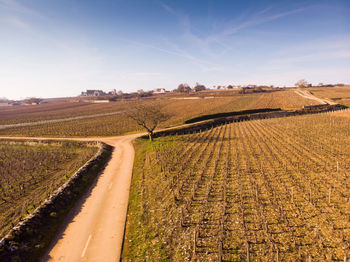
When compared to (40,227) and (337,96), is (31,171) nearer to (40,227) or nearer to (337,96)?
(40,227)

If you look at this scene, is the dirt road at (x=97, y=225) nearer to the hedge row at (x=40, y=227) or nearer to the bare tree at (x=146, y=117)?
the hedge row at (x=40, y=227)

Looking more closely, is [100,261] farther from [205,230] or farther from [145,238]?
[205,230]

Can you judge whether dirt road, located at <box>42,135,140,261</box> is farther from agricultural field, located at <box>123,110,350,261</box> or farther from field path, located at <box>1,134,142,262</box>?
agricultural field, located at <box>123,110,350,261</box>

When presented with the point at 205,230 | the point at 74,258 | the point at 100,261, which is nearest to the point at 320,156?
the point at 205,230

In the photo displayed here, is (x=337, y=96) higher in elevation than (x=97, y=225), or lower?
higher

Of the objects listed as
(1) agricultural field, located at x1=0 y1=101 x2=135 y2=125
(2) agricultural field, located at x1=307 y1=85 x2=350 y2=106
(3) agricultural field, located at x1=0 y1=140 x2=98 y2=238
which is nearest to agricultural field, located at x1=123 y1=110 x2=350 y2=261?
(3) agricultural field, located at x1=0 y1=140 x2=98 y2=238

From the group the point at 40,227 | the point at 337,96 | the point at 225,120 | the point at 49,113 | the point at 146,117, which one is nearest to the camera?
the point at 40,227

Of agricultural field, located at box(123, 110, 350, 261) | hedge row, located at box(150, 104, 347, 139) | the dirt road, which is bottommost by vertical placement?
the dirt road

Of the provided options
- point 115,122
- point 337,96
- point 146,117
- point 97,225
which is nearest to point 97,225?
point 97,225
